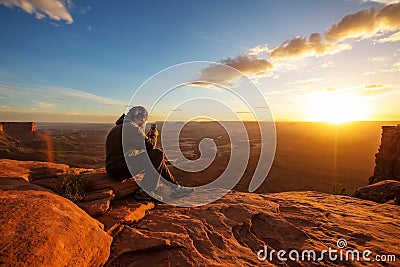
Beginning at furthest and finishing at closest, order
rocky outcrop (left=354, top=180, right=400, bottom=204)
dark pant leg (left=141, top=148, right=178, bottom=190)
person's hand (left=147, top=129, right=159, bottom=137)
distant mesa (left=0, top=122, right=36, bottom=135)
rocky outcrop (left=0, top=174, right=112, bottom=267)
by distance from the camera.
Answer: distant mesa (left=0, top=122, right=36, bottom=135) < rocky outcrop (left=354, top=180, right=400, bottom=204) < person's hand (left=147, top=129, right=159, bottom=137) < dark pant leg (left=141, top=148, right=178, bottom=190) < rocky outcrop (left=0, top=174, right=112, bottom=267)

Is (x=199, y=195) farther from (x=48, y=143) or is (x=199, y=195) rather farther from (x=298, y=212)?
(x=48, y=143)

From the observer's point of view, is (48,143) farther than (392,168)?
Yes

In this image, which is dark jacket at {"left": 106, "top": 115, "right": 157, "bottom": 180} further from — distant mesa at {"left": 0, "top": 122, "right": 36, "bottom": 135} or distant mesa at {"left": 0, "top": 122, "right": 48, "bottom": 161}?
distant mesa at {"left": 0, "top": 122, "right": 36, "bottom": 135}

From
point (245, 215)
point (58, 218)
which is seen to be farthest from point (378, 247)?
point (58, 218)

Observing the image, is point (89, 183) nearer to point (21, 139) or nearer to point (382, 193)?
point (382, 193)

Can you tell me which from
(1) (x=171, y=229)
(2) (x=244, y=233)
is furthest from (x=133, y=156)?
(2) (x=244, y=233)

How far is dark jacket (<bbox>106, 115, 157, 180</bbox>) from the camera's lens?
4.64 meters

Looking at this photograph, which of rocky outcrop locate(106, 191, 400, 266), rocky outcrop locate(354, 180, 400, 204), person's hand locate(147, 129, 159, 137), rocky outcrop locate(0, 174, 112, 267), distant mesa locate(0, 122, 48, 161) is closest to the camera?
rocky outcrop locate(0, 174, 112, 267)

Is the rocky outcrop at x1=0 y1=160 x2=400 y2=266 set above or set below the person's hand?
below

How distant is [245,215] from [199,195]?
5.06 ft

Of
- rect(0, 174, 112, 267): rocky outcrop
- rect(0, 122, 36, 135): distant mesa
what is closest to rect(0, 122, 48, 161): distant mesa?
rect(0, 122, 36, 135): distant mesa

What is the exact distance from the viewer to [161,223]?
3646 millimetres

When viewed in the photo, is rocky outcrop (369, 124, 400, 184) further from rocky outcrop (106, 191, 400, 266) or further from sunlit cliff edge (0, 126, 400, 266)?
rocky outcrop (106, 191, 400, 266)

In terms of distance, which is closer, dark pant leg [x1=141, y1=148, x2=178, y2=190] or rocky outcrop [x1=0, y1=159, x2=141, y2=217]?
rocky outcrop [x1=0, y1=159, x2=141, y2=217]
